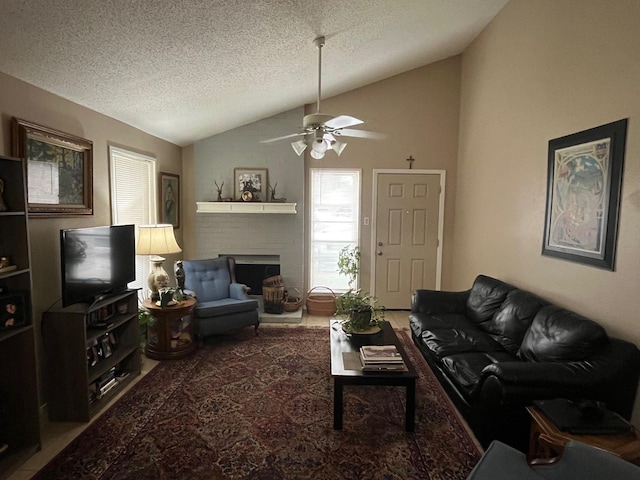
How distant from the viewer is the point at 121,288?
3.06m

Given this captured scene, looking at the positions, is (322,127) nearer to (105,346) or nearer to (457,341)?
(457,341)

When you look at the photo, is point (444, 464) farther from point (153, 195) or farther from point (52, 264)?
point (153, 195)

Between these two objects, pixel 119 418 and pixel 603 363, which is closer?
pixel 603 363

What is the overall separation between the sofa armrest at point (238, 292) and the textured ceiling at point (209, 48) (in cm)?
198

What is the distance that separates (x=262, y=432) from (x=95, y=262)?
177 centimetres

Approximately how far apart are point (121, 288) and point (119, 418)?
3.45 ft

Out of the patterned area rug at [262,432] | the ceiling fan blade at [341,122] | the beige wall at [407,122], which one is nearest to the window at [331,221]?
the beige wall at [407,122]

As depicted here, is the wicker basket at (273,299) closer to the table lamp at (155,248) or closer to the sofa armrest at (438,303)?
the table lamp at (155,248)

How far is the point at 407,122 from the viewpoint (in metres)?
5.01

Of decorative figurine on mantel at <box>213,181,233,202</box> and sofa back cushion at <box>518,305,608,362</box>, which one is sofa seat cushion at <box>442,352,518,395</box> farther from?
decorative figurine on mantel at <box>213,181,233,202</box>

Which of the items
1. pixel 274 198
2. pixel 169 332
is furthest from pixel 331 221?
pixel 169 332

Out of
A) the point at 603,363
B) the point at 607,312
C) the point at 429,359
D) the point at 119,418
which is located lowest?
the point at 119,418

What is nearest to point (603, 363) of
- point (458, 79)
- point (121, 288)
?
point (121, 288)

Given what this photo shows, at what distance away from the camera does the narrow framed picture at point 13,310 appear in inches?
77.5
